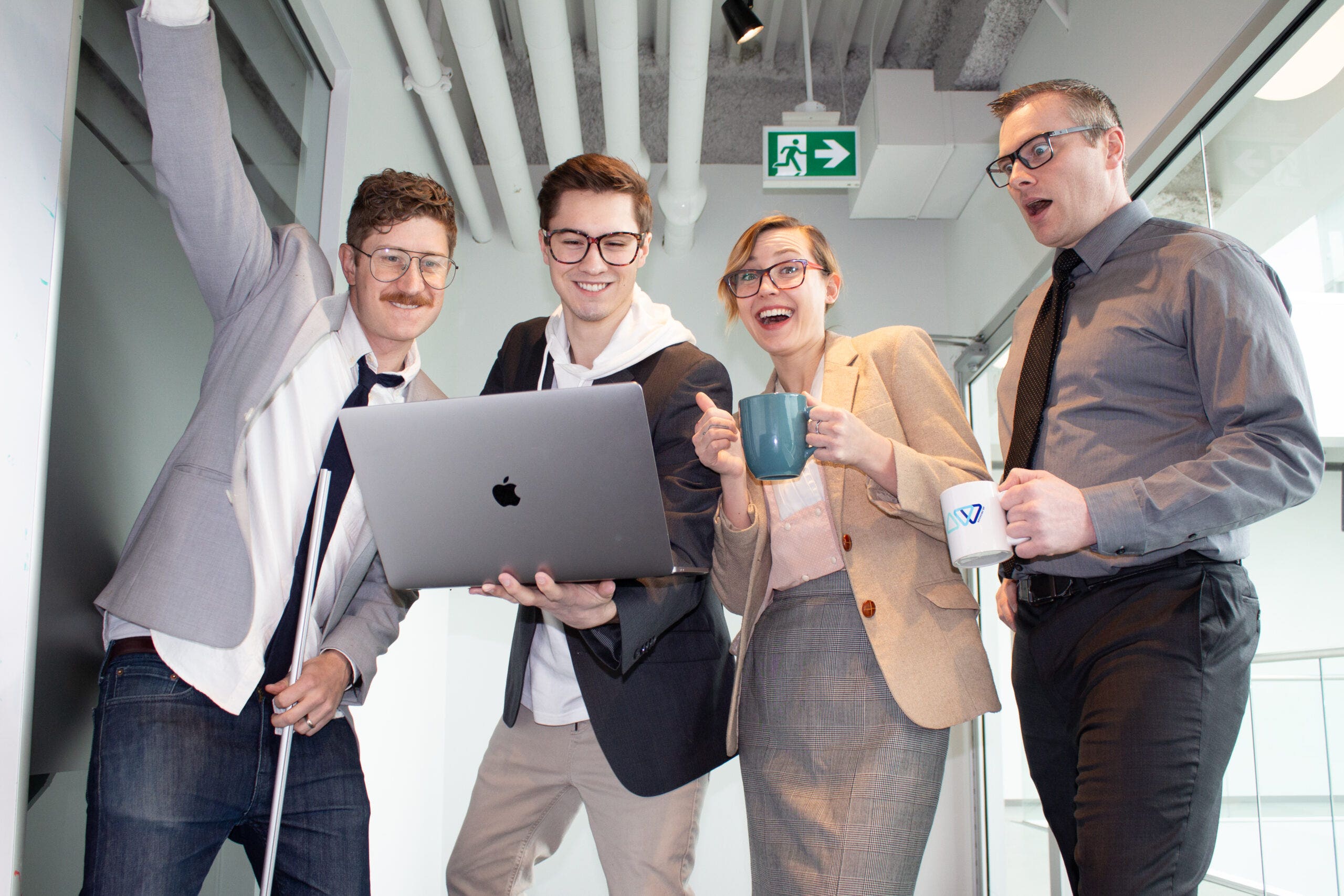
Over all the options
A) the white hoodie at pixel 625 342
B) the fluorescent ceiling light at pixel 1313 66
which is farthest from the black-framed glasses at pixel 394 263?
the fluorescent ceiling light at pixel 1313 66

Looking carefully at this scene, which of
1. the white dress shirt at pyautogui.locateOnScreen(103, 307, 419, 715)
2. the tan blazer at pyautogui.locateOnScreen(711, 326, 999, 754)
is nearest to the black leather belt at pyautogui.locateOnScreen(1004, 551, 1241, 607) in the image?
the tan blazer at pyautogui.locateOnScreen(711, 326, 999, 754)

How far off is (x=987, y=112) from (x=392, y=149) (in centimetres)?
253

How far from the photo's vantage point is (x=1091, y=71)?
332 cm

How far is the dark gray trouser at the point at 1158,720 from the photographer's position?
4.34 feet

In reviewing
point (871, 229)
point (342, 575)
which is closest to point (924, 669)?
point (342, 575)

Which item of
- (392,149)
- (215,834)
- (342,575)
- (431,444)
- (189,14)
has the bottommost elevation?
(215,834)

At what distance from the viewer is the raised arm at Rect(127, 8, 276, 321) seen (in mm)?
1394

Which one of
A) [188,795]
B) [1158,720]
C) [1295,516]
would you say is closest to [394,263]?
[188,795]

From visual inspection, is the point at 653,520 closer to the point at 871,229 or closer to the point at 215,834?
the point at 215,834

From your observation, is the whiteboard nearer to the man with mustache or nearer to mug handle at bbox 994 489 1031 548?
the man with mustache

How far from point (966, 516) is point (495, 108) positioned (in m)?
3.19

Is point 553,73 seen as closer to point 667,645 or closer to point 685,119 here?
point 685,119

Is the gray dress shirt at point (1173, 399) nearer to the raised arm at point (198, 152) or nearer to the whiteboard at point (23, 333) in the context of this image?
the raised arm at point (198, 152)

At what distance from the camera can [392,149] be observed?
3.87 m
